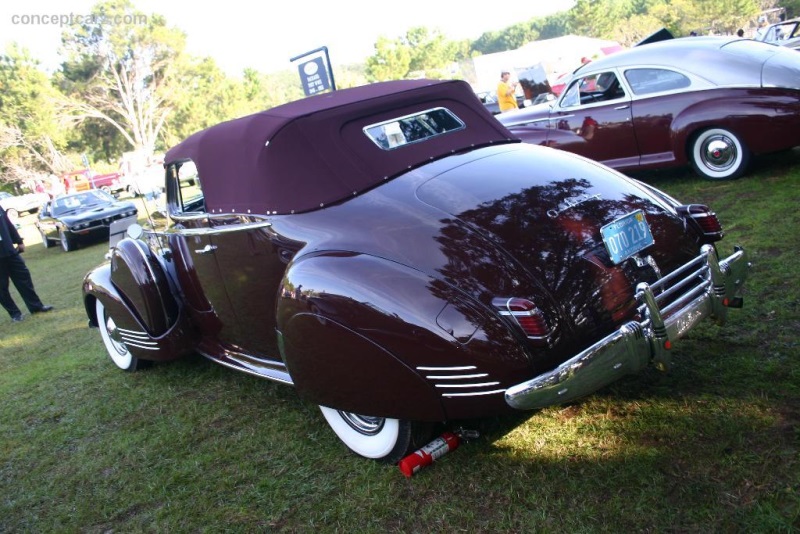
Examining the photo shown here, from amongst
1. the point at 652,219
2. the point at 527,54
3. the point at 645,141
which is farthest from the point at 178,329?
the point at 527,54

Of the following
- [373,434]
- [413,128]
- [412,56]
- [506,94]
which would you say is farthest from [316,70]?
[412,56]

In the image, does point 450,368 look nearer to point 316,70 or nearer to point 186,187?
point 186,187

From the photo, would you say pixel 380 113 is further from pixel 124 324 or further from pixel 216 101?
pixel 216 101

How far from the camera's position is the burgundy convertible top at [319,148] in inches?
120

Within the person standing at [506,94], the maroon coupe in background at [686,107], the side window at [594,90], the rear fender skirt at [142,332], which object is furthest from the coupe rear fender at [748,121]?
the person standing at [506,94]

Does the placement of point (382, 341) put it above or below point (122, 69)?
below

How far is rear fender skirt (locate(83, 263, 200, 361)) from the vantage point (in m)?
4.11

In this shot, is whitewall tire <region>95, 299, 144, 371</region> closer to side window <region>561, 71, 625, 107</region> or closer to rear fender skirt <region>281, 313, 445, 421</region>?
rear fender skirt <region>281, 313, 445, 421</region>

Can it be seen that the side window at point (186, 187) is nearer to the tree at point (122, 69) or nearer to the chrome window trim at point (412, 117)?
the chrome window trim at point (412, 117)

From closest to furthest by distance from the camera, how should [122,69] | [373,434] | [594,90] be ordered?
[373,434] → [594,90] → [122,69]

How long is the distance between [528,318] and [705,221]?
1.32 m

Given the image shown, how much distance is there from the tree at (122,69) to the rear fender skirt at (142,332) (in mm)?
41829

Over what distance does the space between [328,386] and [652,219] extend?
5.46ft

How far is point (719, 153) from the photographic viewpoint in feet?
21.0
